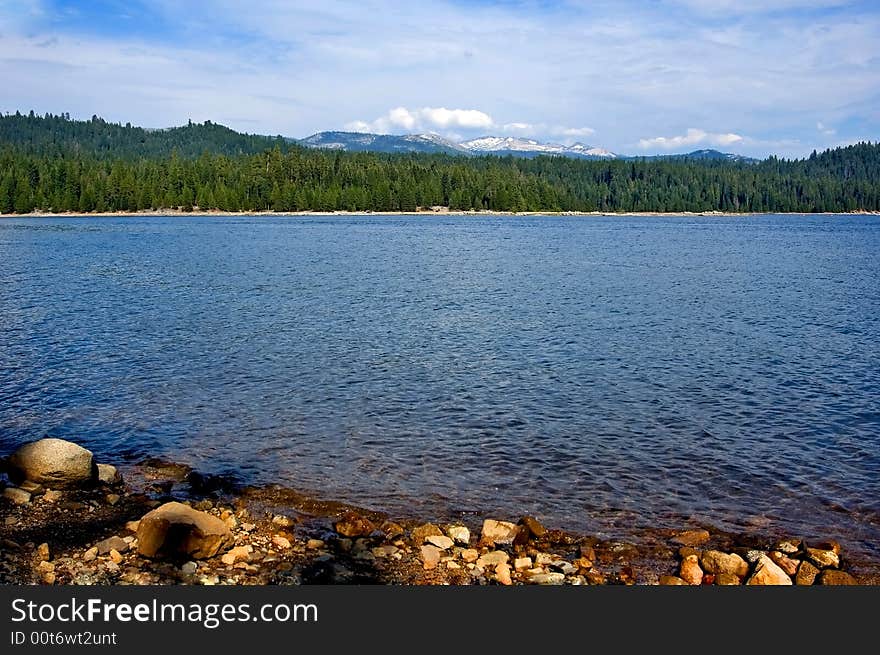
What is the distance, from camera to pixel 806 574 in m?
13.4

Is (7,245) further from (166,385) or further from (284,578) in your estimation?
(284,578)

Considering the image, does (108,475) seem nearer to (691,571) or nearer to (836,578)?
(691,571)

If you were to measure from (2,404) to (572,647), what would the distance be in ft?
71.1

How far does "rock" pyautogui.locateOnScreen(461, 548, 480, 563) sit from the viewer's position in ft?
45.1

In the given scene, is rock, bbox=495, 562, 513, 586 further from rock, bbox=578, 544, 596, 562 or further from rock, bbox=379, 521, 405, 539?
rock, bbox=379, 521, 405, 539

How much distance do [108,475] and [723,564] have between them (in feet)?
45.6

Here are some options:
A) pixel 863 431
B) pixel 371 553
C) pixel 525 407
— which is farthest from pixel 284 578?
pixel 863 431

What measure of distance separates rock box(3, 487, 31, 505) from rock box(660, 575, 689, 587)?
13341mm

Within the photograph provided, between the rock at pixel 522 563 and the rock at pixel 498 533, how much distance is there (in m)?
0.94

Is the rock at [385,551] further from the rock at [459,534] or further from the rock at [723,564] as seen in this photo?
the rock at [723,564]

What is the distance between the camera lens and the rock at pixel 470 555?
1374 centimetres

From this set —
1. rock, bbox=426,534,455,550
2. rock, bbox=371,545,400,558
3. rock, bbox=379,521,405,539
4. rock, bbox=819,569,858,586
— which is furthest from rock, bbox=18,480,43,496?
rock, bbox=819,569,858,586

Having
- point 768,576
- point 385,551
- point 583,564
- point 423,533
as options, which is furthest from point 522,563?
point 768,576

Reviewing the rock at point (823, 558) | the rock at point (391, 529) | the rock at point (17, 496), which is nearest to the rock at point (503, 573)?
the rock at point (391, 529)
